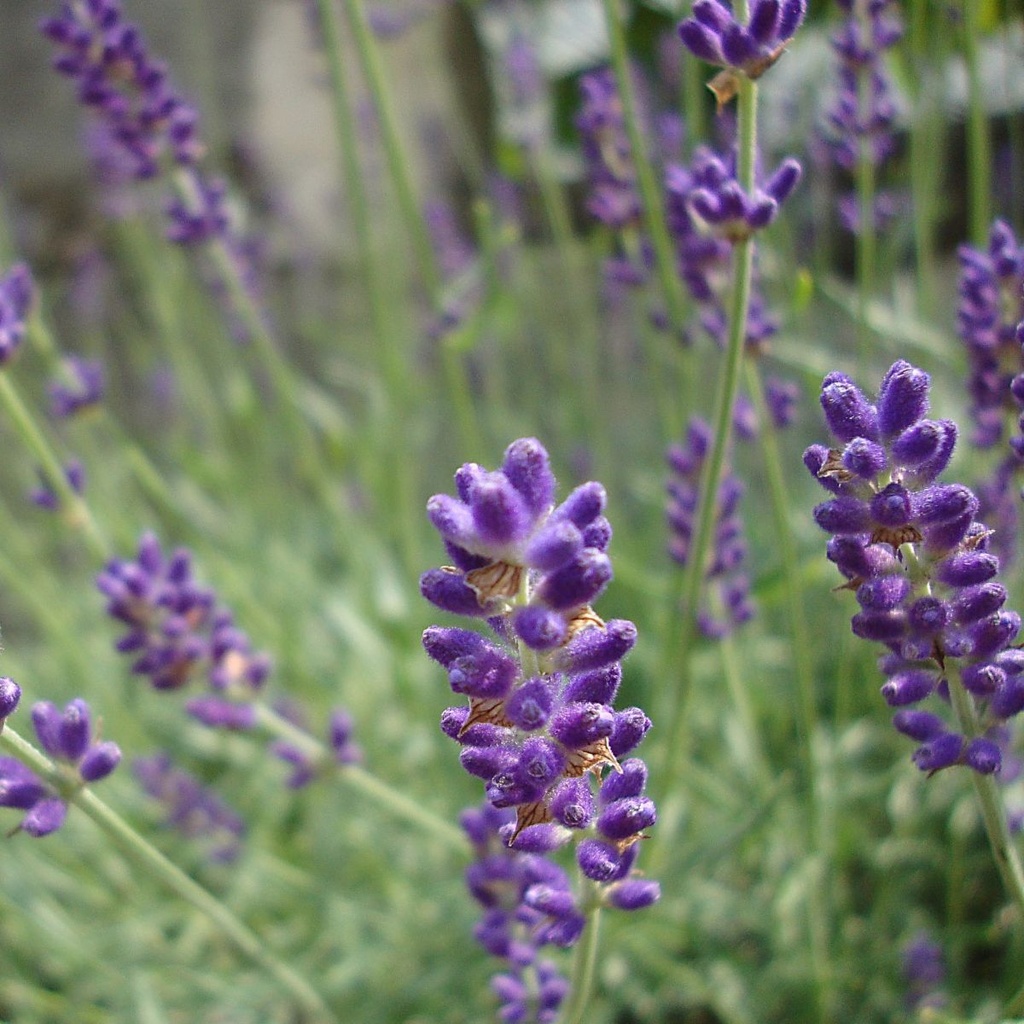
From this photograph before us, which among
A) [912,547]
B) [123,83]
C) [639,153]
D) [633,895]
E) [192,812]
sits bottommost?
[192,812]

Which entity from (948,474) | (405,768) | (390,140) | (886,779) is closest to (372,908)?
(405,768)

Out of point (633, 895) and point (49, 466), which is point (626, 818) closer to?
point (633, 895)

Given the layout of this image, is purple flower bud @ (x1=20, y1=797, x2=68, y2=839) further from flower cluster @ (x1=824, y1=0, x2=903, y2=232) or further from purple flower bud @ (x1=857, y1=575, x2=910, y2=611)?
flower cluster @ (x1=824, y1=0, x2=903, y2=232)

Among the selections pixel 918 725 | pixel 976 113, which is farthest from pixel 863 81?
pixel 918 725

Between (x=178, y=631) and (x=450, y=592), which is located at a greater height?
(x=450, y=592)

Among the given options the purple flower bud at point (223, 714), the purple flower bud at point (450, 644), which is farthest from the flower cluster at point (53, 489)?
the purple flower bud at point (450, 644)

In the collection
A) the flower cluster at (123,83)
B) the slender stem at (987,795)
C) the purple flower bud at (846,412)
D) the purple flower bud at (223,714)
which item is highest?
the flower cluster at (123,83)

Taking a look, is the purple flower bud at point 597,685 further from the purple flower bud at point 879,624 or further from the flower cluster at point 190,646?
the flower cluster at point 190,646
